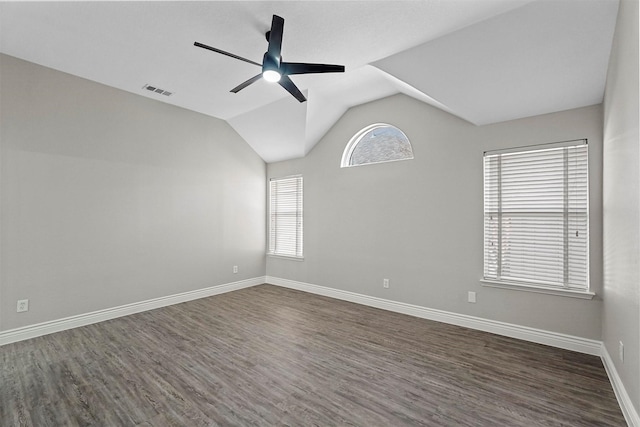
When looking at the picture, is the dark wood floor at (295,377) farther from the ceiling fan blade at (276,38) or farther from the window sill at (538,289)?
the ceiling fan blade at (276,38)

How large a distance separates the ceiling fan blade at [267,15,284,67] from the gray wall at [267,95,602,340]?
2.34m

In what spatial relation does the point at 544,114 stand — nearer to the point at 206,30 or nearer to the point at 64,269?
the point at 206,30

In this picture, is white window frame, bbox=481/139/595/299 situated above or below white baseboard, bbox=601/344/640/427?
above

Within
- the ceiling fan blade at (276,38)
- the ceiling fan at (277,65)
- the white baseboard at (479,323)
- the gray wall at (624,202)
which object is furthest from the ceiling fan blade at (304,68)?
the white baseboard at (479,323)

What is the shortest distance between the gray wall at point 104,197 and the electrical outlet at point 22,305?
43mm

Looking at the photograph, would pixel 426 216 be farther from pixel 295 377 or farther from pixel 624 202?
pixel 295 377

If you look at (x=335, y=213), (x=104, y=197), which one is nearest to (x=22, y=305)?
(x=104, y=197)

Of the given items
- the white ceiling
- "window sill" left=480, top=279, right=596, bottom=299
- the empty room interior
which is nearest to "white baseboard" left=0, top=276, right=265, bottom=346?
the empty room interior

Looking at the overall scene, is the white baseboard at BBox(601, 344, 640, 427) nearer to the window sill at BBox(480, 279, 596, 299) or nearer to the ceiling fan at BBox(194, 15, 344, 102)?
the window sill at BBox(480, 279, 596, 299)

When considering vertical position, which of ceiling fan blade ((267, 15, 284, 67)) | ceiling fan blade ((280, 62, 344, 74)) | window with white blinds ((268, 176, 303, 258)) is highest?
ceiling fan blade ((267, 15, 284, 67))

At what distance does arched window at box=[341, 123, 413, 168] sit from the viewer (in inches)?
169

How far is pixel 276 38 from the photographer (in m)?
2.29

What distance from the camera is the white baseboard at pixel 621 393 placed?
1781mm

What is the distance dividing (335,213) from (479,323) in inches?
99.3
